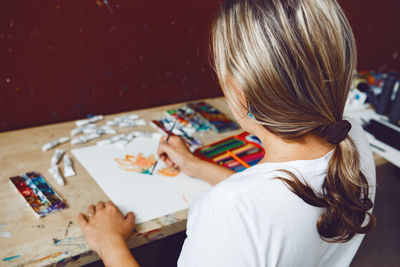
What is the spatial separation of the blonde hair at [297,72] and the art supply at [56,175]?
0.57 m

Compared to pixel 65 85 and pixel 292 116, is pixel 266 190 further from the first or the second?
pixel 65 85

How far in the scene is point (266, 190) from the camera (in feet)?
1.99

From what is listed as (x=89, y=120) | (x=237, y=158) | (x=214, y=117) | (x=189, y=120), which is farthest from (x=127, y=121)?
(x=237, y=158)

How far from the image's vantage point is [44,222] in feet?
2.74

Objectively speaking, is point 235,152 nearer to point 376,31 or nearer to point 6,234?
point 6,234

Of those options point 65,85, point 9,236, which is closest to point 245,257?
point 9,236

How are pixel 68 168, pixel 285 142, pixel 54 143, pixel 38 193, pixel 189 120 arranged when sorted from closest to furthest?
pixel 285 142 < pixel 38 193 < pixel 68 168 < pixel 54 143 < pixel 189 120

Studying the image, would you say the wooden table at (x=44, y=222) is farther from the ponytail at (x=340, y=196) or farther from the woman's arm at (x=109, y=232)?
the ponytail at (x=340, y=196)

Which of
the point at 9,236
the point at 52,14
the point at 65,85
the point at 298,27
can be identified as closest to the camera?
the point at 298,27

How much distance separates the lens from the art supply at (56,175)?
3.21 ft

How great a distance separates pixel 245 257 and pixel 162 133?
76 cm

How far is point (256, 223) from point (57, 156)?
0.74 meters

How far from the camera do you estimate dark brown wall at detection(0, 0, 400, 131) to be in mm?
1160

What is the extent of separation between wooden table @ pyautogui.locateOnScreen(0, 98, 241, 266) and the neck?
34cm
